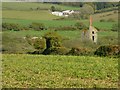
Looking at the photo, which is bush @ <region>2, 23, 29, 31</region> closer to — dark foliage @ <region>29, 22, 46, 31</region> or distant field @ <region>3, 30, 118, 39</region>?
distant field @ <region>3, 30, 118, 39</region>

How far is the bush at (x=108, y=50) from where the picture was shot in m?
14.0

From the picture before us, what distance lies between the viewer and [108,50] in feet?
46.6

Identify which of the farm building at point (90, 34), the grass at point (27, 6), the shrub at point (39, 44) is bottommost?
the shrub at point (39, 44)

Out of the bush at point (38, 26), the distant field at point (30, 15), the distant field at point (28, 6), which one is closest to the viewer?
the distant field at point (28, 6)

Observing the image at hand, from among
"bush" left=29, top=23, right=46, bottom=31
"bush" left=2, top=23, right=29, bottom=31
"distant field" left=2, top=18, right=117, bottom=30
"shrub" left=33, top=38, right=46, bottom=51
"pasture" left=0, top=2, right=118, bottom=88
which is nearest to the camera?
"pasture" left=0, top=2, right=118, bottom=88

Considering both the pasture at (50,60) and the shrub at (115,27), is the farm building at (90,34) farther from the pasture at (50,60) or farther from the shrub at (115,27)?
the shrub at (115,27)

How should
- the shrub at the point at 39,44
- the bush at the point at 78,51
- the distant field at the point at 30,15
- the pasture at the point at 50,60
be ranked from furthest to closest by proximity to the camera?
the shrub at the point at 39,44
the distant field at the point at 30,15
the bush at the point at 78,51
the pasture at the point at 50,60

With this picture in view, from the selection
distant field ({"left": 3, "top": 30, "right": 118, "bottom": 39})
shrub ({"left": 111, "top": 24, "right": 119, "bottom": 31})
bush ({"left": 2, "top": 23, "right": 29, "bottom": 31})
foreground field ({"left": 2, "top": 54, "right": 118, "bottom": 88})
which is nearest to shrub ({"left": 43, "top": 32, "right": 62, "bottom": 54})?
distant field ({"left": 3, "top": 30, "right": 118, "bottom": 39})

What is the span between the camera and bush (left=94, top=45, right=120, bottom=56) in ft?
45.8

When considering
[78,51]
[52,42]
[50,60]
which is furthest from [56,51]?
[50,60]

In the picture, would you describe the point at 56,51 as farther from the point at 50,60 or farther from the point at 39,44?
the point at 50,60

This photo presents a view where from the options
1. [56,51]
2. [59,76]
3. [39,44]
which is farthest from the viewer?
[39,44]

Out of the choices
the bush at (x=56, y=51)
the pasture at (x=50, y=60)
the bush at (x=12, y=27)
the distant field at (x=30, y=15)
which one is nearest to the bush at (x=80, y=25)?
the pasture at (x=50, y=60)

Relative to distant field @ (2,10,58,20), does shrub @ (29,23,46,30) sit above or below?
below
